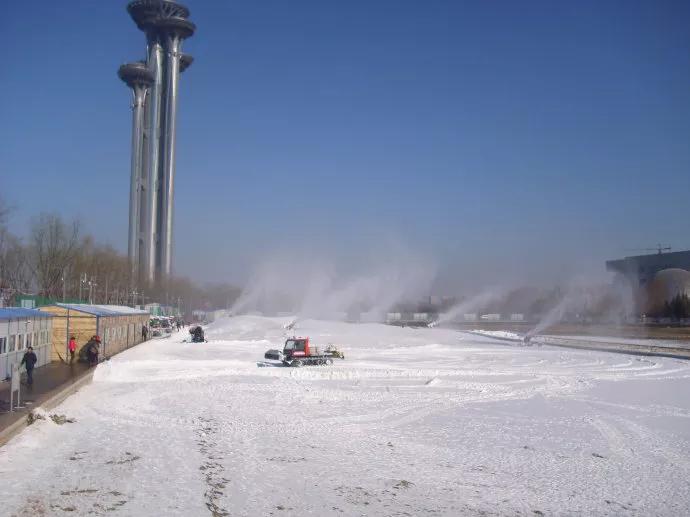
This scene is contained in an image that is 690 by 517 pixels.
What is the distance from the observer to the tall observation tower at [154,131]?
464ft

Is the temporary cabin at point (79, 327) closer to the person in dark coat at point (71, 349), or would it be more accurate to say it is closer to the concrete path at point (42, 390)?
the person in dark coat at point (71, 349)

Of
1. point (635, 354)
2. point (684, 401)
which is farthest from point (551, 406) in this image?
point (635, 354)

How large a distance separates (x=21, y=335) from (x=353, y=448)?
53.3ft

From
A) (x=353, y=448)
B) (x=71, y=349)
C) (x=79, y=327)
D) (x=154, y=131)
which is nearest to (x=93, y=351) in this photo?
(x=71, y=349)

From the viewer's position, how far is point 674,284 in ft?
444

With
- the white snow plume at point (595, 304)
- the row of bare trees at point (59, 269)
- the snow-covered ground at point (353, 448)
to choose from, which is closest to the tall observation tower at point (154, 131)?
the row of bare trees at point (59, 269)

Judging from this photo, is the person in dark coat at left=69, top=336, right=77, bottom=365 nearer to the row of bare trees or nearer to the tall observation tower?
the row of bare trees

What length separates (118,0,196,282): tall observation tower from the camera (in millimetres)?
141375

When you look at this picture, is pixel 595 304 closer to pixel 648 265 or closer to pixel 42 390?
pixel 648 265

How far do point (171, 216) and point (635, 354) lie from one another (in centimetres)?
11200

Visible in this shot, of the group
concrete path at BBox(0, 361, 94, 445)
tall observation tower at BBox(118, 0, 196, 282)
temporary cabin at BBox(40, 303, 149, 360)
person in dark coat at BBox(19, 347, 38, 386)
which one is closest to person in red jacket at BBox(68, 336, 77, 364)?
concrete path at BBox(0, 361, 94, 445)

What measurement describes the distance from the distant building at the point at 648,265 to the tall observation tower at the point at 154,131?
11203cm

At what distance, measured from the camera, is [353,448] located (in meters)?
15.7

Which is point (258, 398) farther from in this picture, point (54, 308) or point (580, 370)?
point (580, 370)
